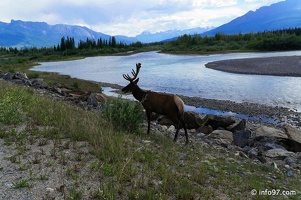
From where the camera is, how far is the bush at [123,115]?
31.8 ft

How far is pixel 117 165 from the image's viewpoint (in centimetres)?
627

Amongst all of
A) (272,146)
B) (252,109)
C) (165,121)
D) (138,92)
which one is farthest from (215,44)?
(138,92)

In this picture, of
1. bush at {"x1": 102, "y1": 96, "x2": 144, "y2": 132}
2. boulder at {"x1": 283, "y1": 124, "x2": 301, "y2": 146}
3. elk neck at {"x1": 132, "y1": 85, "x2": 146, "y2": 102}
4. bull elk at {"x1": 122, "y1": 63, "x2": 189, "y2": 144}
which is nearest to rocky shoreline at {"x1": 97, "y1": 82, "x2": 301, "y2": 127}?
boulder at {"x1": 283, "y1": 124, "x2": 301, "y2": 146}

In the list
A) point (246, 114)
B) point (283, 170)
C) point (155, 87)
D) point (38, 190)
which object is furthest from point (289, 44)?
point (38, 190)

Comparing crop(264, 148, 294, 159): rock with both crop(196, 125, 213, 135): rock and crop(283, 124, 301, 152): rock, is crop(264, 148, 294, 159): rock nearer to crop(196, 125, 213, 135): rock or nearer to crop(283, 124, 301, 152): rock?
crop(283, 124, 301, 152): rock

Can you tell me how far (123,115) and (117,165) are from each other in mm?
3525

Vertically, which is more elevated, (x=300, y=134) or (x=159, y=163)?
(x=159, y=163)

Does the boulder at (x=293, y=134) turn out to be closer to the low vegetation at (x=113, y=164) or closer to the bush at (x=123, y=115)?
the low vegetation at (x=113, y=164)

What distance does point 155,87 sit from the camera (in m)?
34.1

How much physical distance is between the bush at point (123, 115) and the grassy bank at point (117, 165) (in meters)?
0.04

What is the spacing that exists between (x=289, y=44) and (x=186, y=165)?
88799 millimetres

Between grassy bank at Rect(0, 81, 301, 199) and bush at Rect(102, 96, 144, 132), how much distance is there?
1.4 inches

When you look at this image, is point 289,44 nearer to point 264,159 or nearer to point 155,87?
point 155,87

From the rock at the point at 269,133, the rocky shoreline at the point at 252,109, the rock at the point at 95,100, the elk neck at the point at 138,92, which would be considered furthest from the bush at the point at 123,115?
the rocky shoreline at the point at 252,109
